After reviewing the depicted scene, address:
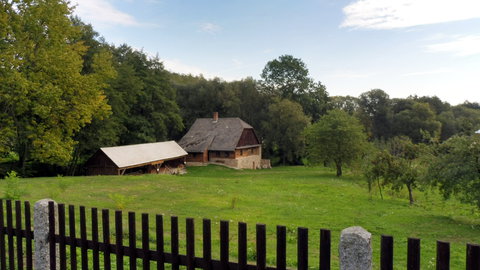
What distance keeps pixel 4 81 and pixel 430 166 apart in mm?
24453

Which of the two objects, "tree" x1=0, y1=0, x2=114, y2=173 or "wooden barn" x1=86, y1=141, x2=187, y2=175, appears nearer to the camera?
"tree" x1=0, y1=0, x2=114, y2=173

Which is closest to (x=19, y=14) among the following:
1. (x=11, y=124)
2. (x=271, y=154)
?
(x=11, y=124)

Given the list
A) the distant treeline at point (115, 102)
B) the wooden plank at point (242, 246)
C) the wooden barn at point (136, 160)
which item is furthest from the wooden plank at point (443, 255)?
the wooden barn at point (136, 160)

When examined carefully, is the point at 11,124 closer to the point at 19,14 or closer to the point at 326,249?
the point at 19,14

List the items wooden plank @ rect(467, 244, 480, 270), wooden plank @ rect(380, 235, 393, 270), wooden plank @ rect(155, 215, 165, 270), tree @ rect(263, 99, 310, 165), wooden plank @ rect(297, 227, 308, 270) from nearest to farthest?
wooden plank @ rect(467, 244, 480, 270)
wooden plank @ rect(380, 235, 393, 270)
wooden plank @ rect(297, 227, 308, 270)
wooden plank @ rect(155, 215, 165, 270)
tree @ rect(263, 99, 310, 165)

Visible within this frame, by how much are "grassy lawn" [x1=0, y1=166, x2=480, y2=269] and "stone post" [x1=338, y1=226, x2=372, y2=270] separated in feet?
15.4

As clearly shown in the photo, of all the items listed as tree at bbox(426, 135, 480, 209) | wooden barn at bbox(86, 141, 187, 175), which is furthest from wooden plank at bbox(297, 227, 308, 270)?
wooden barn at bbox(86, 141, 187, 175)

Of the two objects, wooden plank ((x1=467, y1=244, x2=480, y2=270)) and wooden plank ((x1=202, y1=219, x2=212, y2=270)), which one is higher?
wooden plank ((x1=467, y1=244, x2=480, y2=270))

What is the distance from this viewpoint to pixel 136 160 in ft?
116

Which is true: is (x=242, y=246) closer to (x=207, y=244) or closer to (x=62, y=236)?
(x=207, y=244)

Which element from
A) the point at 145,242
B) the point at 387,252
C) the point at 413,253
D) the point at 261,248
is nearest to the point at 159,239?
the point at 145,242

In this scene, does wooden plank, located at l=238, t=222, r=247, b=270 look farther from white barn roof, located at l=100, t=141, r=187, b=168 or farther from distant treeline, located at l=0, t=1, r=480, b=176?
white barn roof, located at l=100, t=141, r=187, b=168

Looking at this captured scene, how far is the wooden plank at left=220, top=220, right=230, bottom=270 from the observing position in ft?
12.9

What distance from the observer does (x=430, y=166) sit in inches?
583
